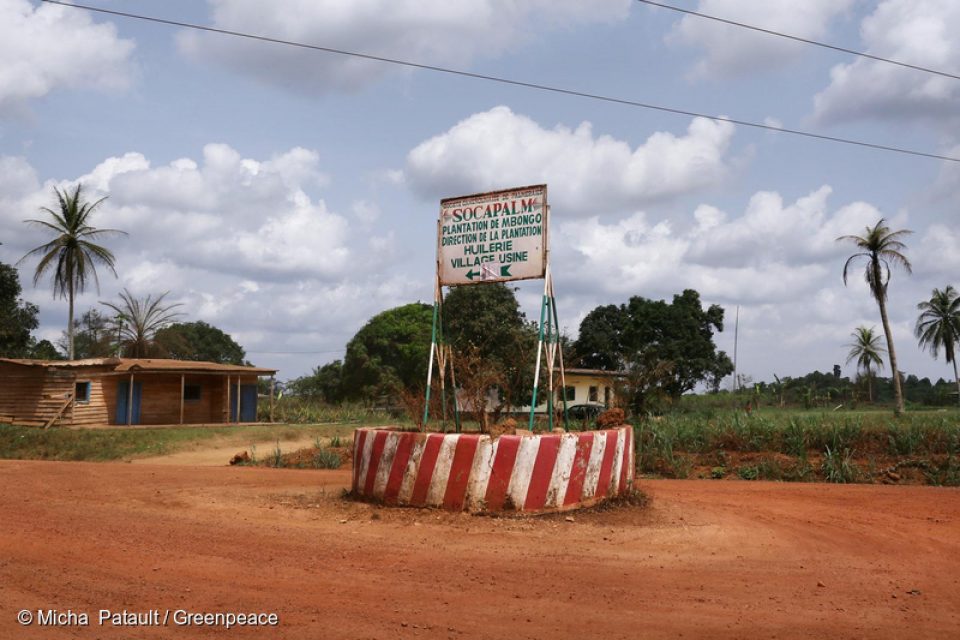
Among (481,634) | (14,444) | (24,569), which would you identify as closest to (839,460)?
(481,634)

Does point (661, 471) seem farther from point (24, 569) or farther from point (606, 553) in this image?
point (24, 569)

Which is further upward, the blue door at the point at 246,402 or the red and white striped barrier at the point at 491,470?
the blue door at the point at 246,402

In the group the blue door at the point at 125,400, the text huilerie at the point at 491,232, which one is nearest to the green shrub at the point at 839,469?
the text huilerie at the point at 491,232

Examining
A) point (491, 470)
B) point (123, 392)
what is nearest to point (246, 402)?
point (123, 392)

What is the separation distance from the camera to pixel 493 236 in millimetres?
10602

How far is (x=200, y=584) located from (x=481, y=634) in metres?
2.26

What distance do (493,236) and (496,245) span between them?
5.1 inches

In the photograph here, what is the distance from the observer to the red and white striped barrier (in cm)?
848

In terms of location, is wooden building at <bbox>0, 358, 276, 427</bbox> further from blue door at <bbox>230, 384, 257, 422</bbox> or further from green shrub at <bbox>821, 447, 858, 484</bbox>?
green shrub at <bbox>821, 447, 858, 484</bbox>

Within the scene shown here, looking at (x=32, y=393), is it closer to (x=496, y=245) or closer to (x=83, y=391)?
(x=83, y=391)

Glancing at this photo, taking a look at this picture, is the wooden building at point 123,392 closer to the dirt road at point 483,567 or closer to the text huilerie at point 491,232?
the dirt road at point 483,567

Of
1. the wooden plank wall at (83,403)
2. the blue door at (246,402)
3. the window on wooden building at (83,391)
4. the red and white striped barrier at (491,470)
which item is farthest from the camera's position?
the blue door at (246,402)

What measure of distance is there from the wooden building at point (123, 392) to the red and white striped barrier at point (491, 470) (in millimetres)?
24788

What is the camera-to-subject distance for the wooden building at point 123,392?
2994 centimetres
